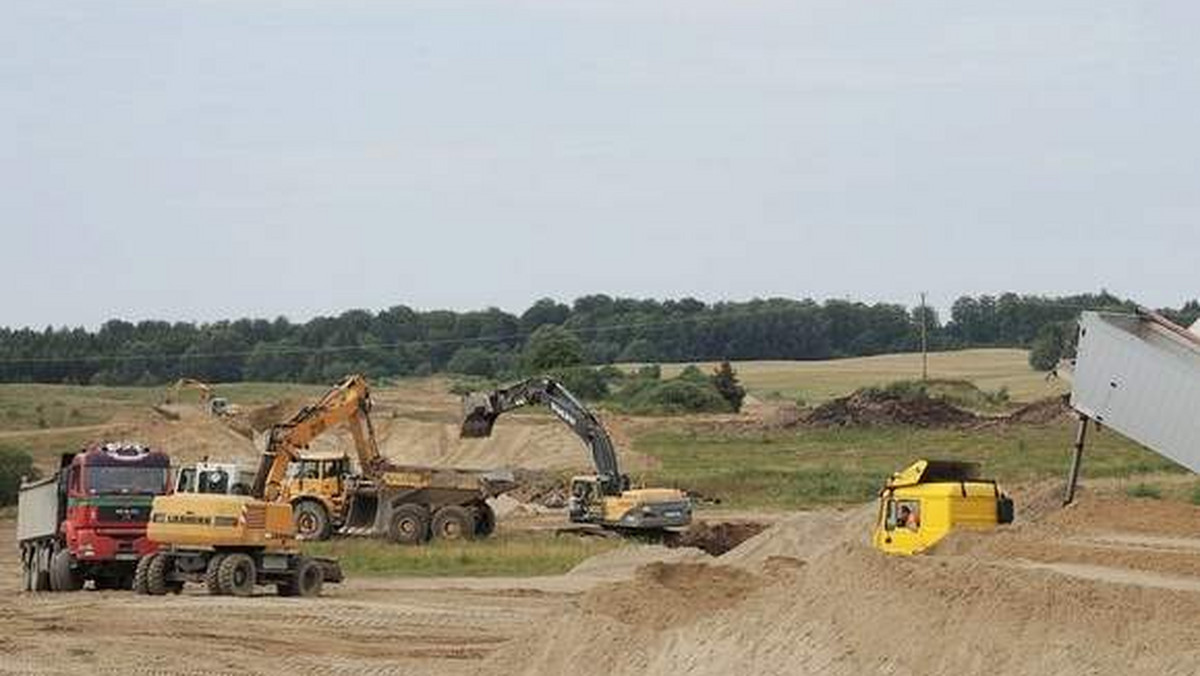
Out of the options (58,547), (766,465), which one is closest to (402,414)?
(766,465)

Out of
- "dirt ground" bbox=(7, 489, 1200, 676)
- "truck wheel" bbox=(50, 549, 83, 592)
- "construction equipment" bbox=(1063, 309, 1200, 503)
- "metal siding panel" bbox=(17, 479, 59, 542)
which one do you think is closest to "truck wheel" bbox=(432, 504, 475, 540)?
"metal siding panel" bbox=(17, 479, 59, 542)

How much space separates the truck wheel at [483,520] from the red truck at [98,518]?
1207cm

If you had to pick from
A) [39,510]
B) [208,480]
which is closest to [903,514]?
[208,480]

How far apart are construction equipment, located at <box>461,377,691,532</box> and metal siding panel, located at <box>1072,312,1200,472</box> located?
59.7 feet

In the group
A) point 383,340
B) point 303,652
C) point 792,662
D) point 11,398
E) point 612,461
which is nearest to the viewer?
point 792,662

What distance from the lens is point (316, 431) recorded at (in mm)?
49406

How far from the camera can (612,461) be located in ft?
172

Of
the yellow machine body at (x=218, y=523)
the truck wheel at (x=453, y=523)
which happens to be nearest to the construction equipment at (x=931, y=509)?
the yellow machine body at (x=218, y=523)

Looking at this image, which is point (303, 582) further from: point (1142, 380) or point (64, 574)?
point (1142, 380)

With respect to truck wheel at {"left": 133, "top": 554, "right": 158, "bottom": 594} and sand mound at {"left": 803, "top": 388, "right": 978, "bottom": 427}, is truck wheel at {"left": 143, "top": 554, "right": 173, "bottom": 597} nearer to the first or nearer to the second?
truck wheel at {"left": 133, "top": 554, "right": 158, "bottom": 594}

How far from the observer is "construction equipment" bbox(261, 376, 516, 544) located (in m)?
51.0

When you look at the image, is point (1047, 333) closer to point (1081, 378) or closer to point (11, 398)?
point (11, 398)

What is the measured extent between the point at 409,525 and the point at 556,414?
506 centimetres

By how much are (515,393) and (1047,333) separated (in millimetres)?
91150
